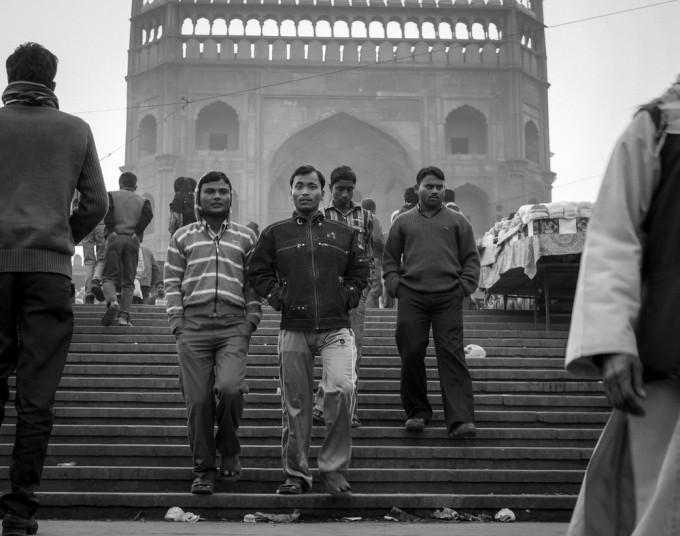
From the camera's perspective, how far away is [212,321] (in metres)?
5.42

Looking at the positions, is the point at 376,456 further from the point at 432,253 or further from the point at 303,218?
the point at 303,218

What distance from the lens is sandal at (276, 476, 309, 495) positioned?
5344mm

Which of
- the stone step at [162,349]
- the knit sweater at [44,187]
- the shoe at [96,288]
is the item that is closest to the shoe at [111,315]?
the stone step at [162,349]

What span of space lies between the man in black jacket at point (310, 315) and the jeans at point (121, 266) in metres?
4.75

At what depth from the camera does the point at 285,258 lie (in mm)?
5574

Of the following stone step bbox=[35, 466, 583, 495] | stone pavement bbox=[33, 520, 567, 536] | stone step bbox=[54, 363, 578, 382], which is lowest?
stone pavement bbox=[33, 520, 567, 536]

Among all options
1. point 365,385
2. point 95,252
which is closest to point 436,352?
point 365,385

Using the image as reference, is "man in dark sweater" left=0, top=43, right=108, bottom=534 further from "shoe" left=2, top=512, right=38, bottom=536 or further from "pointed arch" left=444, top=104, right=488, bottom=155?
"pointed arch" left=444, top=104, right=488, bottom=155

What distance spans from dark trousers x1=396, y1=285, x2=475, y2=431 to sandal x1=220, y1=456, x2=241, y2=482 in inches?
60.3

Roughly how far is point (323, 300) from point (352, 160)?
36420 mm

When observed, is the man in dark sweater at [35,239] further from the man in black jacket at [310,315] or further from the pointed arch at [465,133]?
the pointed arch at [465,133]

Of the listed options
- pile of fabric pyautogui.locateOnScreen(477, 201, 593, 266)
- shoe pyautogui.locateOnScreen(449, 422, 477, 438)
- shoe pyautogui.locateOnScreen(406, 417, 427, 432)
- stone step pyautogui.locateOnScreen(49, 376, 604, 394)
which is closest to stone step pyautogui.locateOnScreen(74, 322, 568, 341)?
pile of fabric pyautogui.locateOnScreen(477, 201, 593, 266)

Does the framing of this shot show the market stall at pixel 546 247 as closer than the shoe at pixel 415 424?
No

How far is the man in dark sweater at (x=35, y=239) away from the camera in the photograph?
13.3ft
